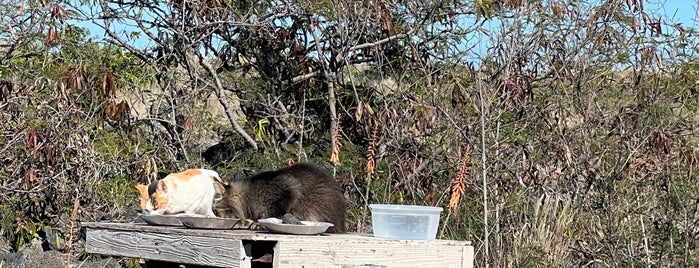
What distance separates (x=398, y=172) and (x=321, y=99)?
110 cm

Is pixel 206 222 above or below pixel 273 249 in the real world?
above

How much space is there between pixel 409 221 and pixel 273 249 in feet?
2.17

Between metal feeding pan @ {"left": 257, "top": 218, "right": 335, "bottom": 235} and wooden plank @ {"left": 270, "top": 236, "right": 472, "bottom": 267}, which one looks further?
metal feeding pan @ {"left": 257, "top": 218, "right": 335, "bottom": 235}

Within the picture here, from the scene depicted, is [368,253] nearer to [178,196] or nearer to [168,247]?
[168,247]

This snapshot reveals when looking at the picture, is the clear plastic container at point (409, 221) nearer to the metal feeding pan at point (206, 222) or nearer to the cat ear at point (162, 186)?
the metal feeding pan at point (206, 222)

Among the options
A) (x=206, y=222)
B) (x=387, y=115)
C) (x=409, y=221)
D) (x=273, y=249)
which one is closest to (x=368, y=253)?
(x=409, y=221)

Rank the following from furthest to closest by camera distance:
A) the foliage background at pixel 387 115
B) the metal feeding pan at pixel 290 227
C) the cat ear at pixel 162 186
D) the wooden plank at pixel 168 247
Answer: the foliage background at pixel 387 115
the cat ear at pixel 162 186
the metal feeding pan at pixel 290 227
the wooden plank at pixel 168 247

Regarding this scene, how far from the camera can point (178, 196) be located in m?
4.24

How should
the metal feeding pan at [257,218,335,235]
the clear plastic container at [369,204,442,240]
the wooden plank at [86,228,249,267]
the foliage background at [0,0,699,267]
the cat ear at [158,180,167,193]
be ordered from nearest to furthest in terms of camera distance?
the wooden plank at [86,228,249,267]
the metal feeding pan at [257,218,335,235]
the clear plastic container at [369,204,442,240]
the cat ear at [158,180,167,193]
the foliage background at [0,0,699,267]

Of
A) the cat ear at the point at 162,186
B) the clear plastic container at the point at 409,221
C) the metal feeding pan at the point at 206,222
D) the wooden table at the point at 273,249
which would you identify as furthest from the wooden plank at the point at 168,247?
the clear plastic container at the point at 409,221

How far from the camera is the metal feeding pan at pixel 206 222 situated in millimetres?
3994

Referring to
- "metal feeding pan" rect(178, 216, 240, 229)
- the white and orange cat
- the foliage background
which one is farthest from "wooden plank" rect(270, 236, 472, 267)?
the foliage background

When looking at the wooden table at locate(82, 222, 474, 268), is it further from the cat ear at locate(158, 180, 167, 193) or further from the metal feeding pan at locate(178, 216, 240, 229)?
the cat ear at locate(158, 180, 167, 193)

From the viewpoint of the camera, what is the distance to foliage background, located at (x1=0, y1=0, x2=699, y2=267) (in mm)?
5852
